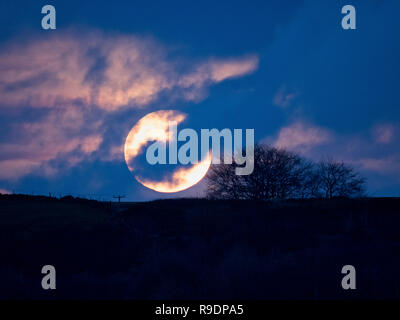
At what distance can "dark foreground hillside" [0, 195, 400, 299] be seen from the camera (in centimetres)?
1190

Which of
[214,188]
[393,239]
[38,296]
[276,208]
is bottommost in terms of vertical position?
[38,296]

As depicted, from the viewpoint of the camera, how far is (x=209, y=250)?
18281 mm

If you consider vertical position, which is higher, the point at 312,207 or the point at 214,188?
the point at 214,188

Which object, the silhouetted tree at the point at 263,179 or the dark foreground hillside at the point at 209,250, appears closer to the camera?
the dark foreground hillside at the point at 209,250

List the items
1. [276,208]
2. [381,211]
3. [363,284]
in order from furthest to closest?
[276,208] → [381,211] → [363,284]

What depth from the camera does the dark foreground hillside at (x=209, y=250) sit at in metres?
11.9

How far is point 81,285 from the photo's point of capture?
12.8m

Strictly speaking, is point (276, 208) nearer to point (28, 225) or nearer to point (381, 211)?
point (381, 211)

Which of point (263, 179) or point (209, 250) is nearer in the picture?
point (209, 250)

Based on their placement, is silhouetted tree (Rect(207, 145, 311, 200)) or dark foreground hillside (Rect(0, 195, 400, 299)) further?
silhouetted tree (Rect(207, 145, 311, 200))

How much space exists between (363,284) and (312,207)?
57.5 feet

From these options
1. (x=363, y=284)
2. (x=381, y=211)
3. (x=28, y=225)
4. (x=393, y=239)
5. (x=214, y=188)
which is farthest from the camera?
(x=214, y=188)

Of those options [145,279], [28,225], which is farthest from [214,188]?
[145,279]

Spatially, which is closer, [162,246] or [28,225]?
[162,246]
